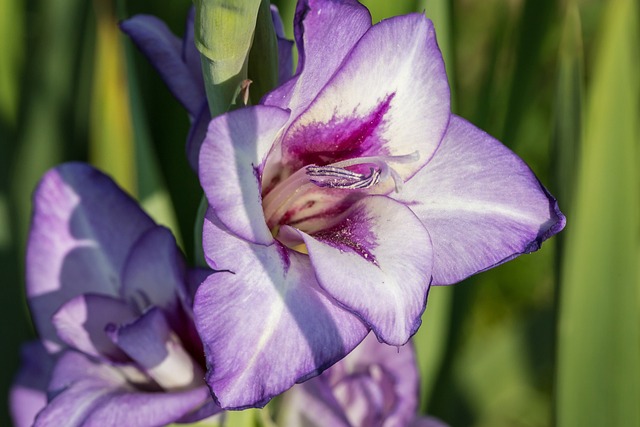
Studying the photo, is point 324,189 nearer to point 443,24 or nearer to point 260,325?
point 260,325

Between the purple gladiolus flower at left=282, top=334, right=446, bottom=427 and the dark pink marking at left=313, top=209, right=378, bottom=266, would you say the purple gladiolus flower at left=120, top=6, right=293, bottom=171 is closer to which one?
the dark pink marking at left=313, top=209, right=378, bottom=266

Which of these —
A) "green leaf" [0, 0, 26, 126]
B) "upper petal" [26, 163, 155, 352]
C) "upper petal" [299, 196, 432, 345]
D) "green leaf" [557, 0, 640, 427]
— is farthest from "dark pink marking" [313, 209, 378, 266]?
"green leaf" [0, 0, 26, 126]

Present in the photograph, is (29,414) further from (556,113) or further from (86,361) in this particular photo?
(556,113)

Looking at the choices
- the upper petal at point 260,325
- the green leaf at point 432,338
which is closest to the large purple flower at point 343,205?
the upper petal at point 260,325

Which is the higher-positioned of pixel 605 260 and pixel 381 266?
pixel 381 266

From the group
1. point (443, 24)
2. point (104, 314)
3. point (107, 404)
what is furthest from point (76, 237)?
point (443, 24)

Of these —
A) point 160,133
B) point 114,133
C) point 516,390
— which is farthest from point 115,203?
point 516,390
